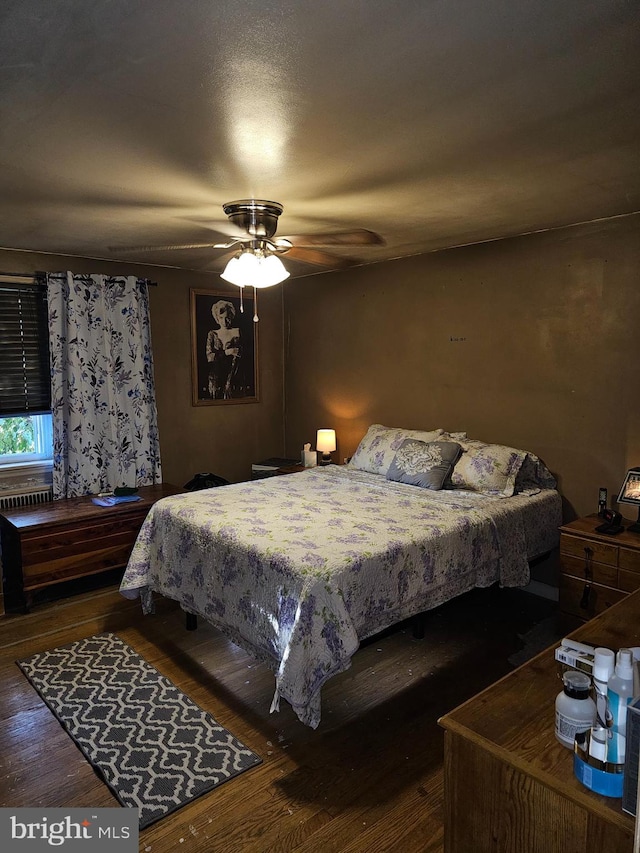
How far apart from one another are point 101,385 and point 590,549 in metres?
3.41

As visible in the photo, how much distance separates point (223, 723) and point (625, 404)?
271 cm

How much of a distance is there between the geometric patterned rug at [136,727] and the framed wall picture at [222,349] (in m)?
2.42

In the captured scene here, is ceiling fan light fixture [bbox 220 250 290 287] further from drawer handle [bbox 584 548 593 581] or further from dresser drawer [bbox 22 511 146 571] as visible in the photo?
drawer handle [bbox 584 548 593 581]

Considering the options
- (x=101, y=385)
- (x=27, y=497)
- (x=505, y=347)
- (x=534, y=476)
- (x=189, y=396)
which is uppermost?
(x=505, y=347)

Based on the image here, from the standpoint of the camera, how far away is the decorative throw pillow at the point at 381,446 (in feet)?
13.5

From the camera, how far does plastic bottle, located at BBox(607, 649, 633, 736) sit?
1.02m

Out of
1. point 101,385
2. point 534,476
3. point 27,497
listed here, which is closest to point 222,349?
point 101,385

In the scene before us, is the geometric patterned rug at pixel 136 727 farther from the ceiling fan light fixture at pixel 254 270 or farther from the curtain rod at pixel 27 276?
the curtain rod at pixel 27 276

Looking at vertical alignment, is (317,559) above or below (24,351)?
below

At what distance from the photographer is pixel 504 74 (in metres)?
1.57

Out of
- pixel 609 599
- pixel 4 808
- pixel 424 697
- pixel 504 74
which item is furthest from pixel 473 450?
pixel 4 808

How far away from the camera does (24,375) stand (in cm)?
397

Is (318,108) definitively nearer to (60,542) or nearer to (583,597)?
(583,597)

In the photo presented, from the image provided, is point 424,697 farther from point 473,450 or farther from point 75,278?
point 75,278
